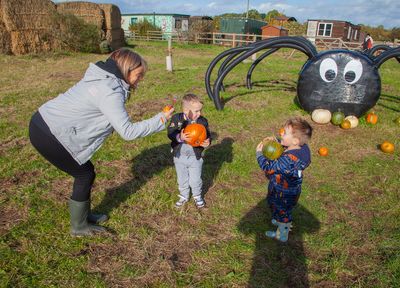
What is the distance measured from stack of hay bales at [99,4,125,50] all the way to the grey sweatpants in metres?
20.0

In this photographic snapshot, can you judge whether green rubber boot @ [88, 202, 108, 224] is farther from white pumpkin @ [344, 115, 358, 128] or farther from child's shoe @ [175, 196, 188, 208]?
white pumpkin @ [344, 115, 358, 128]

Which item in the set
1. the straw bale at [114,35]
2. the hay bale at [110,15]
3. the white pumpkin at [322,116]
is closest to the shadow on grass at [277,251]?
the white pumpkin at [322,116]

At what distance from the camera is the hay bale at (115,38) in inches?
900

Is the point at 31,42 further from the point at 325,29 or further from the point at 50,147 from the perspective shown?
the point at 325,29

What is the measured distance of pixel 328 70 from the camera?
24.3ft

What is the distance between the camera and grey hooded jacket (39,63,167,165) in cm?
287

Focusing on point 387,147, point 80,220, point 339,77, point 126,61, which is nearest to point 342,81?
point 339,77

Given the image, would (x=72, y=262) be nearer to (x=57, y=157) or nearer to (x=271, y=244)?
(x=57, y=157)

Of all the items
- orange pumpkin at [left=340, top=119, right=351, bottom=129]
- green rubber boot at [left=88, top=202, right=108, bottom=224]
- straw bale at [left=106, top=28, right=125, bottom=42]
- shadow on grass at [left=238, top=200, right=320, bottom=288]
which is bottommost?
shadow on grass at [left=238, top=200, right=320, bottom=288]

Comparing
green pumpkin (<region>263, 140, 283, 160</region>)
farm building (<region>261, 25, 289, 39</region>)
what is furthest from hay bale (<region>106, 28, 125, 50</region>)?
farm building (<region>261, 25, 289, 39</region>)

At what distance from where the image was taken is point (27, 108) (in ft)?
26.6

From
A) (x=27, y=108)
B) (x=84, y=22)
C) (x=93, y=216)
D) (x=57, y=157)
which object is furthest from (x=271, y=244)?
(x=84, y=22)

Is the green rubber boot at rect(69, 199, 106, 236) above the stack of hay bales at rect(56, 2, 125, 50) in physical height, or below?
below

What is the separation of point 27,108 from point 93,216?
5.51m
